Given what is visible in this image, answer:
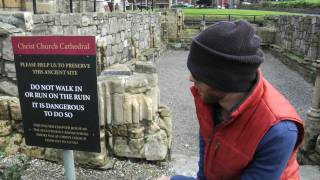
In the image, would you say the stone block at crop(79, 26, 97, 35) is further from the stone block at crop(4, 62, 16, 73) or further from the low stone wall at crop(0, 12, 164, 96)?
the stone block at crop(4, 62, 16, 73)

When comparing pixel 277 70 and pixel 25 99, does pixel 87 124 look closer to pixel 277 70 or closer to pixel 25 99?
pixel 25 99

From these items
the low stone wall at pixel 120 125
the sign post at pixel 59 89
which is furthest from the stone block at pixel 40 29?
the sign post at pixel 59 89

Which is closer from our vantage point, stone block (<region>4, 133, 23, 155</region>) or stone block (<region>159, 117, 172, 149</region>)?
stone block (<region>4, 133, 23, 155</region>)

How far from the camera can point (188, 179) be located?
172cm

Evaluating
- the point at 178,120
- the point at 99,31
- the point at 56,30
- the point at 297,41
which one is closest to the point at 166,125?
the point at 56,30

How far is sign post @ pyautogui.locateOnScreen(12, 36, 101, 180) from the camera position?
100.0 inches

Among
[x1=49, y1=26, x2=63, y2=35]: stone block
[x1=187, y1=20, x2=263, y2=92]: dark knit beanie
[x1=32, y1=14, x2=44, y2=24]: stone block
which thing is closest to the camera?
[x1=187, y1=20, x2=263, y2=92]: dark knit beanie

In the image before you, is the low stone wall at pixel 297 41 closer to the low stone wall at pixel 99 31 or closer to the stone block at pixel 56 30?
the low stone wall at pixel 99 31

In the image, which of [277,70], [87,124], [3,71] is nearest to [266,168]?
[87,124]

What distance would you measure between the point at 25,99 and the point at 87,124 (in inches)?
19.8

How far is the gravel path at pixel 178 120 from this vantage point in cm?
360

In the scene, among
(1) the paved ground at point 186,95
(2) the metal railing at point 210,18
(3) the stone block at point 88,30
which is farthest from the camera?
(2) the metal railing at point 210,18

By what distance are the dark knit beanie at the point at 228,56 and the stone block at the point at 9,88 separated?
308cm

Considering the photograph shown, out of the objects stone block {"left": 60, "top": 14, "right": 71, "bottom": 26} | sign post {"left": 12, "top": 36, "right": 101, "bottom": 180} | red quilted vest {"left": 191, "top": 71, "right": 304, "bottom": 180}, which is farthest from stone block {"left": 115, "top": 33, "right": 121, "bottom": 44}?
red quilted vest {"left": 191, "top": 71, "right": 304, "bottom": 180}
